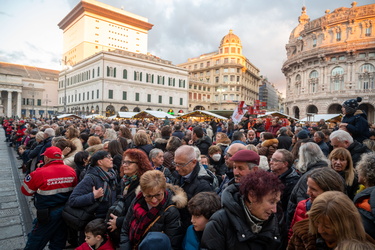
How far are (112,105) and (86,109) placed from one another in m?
7.34

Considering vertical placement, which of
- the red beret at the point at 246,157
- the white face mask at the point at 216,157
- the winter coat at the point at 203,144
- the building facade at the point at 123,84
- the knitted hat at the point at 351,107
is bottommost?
the white face mask at the point at 216,157

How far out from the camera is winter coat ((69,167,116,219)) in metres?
3.05

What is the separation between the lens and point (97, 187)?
3.25 meters

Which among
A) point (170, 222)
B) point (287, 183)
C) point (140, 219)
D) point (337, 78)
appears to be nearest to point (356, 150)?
point (287, 183)

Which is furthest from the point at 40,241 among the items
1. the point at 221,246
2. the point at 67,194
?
the point at 221,246

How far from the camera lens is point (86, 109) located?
44.9m

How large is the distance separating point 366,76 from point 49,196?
161 ft

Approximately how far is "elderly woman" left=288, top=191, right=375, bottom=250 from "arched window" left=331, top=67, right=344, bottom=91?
1862 inches

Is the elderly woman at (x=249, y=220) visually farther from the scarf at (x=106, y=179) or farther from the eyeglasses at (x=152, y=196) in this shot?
the scarf at (x=106, y=179)

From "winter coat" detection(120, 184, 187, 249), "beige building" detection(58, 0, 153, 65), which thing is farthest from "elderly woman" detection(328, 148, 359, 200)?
"beige building" detection(58, 0, 153, 65)

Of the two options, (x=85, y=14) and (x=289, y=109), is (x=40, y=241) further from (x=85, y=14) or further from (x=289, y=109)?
(x=85, y=14)

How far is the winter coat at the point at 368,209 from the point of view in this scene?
1858mm

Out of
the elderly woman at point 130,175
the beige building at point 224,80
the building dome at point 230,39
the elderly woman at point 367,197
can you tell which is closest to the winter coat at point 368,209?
the elderly woman at point 367,197

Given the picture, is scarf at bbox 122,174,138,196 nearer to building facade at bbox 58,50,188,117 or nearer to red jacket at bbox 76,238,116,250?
red jacket at bbox 76,238,116,250
